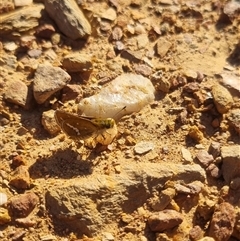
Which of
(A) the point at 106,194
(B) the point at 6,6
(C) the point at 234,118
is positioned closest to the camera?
(A) the point at 106,194

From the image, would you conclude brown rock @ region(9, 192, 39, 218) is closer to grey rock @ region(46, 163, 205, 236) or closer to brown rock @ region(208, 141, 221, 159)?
grey rock @ region(46, 163, 205, 236)

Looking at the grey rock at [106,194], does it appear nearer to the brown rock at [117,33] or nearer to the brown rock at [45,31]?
the brown rock at [117,33]

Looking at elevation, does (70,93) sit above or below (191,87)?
below

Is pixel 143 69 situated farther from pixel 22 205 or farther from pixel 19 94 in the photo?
pixel 22 205

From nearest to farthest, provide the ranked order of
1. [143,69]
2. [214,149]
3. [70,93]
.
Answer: [214,149]
[70,93]
[143,69]

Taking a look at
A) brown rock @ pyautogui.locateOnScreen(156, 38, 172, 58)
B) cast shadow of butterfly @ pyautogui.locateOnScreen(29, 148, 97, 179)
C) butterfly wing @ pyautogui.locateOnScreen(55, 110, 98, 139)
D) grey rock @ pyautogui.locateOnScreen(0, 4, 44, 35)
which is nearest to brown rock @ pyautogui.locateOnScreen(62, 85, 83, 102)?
butterfly wing @ pyautogui.locateOnScreen(55, 110, 98, 139)

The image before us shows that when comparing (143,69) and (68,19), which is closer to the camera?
(143,69)

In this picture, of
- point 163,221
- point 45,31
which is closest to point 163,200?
point 163,221
